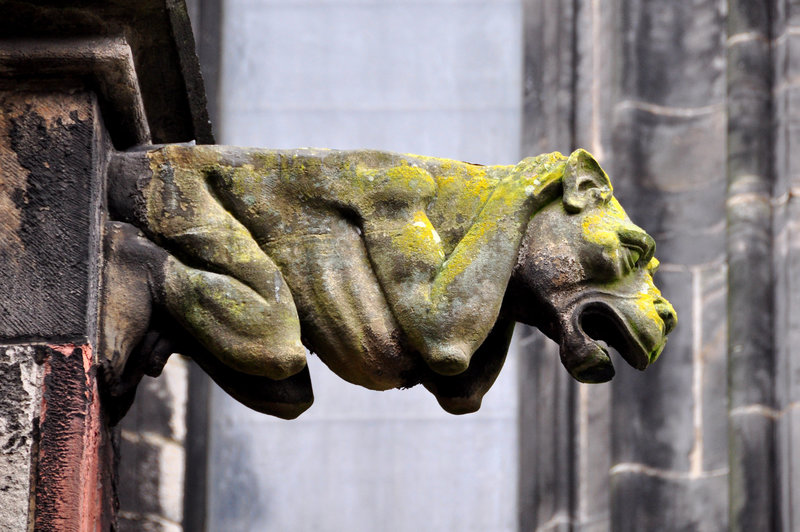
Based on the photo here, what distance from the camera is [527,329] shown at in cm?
557

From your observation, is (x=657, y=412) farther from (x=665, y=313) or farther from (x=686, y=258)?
(x=665, y=313)

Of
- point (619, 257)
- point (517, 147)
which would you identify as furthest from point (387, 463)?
point (619, 257)

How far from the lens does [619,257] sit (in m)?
2.70

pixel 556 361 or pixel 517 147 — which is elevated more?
pixel 517 147

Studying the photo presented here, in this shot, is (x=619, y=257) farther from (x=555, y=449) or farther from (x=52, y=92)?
(x=555, y=449)

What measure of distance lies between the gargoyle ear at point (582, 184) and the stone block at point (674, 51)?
9.97ft

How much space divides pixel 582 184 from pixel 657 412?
9.00 ft

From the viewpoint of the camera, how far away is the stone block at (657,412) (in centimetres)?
537

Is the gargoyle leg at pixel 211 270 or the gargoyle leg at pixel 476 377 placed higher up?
the gargoyle leg at pixel 211 270

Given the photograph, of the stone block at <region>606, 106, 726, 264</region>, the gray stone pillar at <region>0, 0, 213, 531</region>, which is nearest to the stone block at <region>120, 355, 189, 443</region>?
the stone block at <region>606, 106, 726, 264</region>

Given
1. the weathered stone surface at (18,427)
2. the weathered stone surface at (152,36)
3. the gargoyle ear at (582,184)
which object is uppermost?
the weathered stone surface at (152,36)

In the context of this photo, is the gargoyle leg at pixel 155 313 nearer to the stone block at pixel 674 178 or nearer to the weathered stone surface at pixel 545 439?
the weathered stone surface at pixel 545 439

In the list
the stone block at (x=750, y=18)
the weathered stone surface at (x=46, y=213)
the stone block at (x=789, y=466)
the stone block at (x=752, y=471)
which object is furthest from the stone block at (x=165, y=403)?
the weathered stone surface at (x=46, y=213)

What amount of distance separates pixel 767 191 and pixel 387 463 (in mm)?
1409
